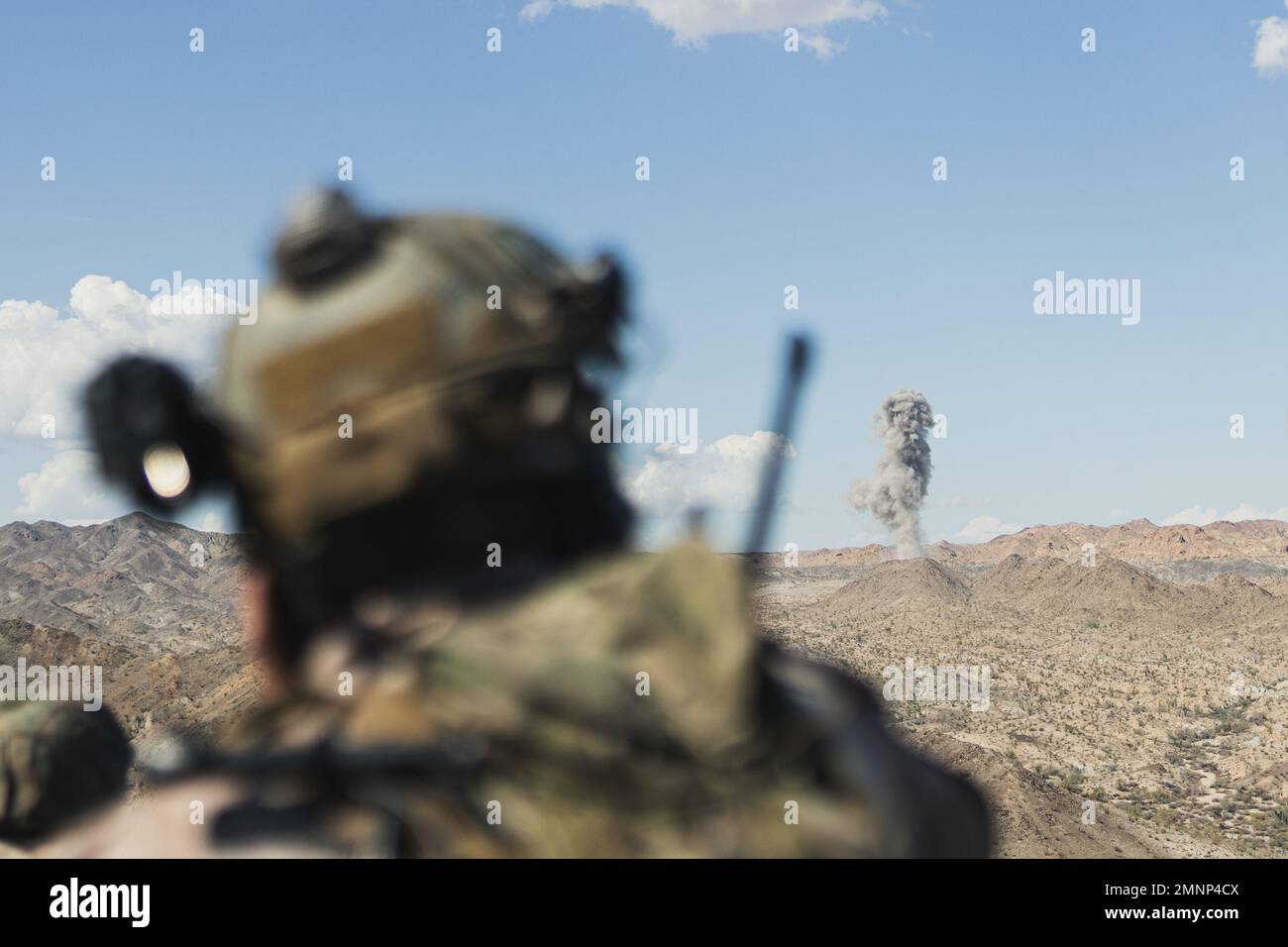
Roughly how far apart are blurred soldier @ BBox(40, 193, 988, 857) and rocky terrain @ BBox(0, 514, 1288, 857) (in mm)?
472

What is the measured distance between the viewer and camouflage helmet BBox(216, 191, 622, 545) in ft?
12.3

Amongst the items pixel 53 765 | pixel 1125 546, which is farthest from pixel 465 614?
pixel 1125 546

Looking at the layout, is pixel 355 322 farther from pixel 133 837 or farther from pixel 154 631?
pixel 154 631

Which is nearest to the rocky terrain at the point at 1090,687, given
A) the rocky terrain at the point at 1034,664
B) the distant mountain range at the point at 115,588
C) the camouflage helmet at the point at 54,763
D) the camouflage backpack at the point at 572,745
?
the rocky terrain at the point at 1034,664

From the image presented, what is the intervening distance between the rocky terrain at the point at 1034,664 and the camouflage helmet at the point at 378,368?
0.74 m

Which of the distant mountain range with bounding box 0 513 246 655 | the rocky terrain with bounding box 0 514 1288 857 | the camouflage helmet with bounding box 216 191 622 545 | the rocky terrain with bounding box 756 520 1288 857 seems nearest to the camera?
the camouflage helmet with bounding box 216 191 622 545

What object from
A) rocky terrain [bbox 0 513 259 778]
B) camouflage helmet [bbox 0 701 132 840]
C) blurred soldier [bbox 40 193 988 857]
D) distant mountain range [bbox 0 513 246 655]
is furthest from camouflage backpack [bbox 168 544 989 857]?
distant mountain range [bbox 0 513 246 655]

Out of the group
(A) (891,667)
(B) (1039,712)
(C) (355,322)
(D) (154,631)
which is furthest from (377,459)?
(D) (154,631)

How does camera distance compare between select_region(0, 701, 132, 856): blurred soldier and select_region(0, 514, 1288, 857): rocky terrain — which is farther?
select_region(0, 514, 1288, 857): rocky terrain

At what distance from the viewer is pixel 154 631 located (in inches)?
3484

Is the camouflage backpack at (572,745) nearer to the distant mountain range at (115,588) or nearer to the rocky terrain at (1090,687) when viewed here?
the rocky terrain at (1090,687)

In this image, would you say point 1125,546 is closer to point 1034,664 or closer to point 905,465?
point 905,465

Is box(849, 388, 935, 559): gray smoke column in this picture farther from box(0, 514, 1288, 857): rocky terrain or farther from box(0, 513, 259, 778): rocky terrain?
box(0, 513, 259, 778): rocky terrain

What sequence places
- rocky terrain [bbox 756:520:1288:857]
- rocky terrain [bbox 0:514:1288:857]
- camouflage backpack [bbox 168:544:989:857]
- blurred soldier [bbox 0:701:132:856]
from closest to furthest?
camouflage backpack [bbox 168:544:989:857], blurred soldier [bbox 0:701:132:856], rocky terrain [bbox 756:520:1288:857], rocky terrain [bbox 0:514:1288:857]
